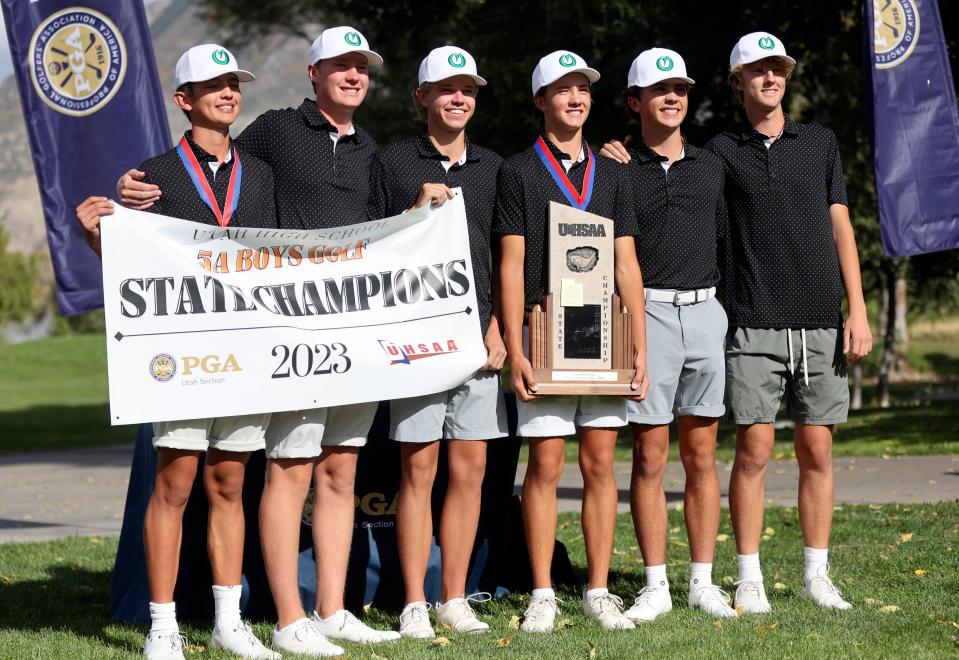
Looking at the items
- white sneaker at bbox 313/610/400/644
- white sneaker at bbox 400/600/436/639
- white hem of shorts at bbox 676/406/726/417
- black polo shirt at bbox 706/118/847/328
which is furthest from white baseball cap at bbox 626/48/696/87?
white sneaker at bbox 313/610/400/644

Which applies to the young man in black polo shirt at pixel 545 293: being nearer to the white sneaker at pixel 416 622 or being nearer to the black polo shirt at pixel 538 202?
the black polo shirt at pixel 538 202

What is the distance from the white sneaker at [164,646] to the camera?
5.80 m

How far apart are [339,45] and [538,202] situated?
1.17m

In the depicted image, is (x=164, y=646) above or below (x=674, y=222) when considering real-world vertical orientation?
below

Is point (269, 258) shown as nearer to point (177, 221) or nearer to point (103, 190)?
point (177, 221)

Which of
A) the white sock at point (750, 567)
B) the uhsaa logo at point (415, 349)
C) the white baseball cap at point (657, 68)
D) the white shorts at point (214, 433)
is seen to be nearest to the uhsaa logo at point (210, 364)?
the white shorts at point (214, 433)

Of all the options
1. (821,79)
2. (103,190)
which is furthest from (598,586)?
(821,79)

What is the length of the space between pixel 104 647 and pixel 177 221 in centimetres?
202

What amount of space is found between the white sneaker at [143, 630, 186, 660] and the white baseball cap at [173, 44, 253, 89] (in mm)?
2405

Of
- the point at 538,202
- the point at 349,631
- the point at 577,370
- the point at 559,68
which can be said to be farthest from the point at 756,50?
the point at 349,631

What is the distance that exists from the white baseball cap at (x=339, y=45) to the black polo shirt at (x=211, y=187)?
0.61m

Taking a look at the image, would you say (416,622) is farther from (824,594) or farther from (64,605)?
(64,605)

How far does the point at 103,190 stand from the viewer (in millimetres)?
8820

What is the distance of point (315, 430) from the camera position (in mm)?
6109
